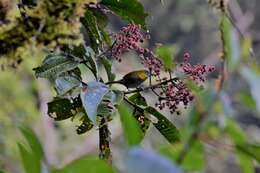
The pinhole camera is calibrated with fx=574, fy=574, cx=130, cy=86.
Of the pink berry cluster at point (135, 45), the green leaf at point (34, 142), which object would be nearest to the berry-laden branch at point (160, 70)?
the pink berry cluster at point (135, 45)

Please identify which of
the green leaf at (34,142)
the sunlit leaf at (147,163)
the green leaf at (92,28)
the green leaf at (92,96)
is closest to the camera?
the sunlit leaf at (147,163)

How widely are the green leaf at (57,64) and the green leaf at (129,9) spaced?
9 cm

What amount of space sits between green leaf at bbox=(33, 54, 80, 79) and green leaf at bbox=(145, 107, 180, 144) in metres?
0.12

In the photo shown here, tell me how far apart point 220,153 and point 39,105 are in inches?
163

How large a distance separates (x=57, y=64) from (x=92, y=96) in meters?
0.09

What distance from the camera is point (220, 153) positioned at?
32 cm

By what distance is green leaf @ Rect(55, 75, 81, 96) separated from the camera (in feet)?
2.05

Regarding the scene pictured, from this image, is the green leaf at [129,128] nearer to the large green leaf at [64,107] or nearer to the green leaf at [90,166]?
the green leaf at [90,166]

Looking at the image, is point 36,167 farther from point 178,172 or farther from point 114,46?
point 114,46

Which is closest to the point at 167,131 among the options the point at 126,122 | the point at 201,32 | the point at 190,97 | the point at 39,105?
the point at 190,97

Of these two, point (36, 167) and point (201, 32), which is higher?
point (201, 32)

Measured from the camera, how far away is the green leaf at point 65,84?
624 mm

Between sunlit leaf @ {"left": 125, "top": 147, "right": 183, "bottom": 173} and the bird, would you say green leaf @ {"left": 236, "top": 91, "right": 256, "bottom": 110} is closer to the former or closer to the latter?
sunlit leaf @ {"left": 125, "top": 147, "right": 183, "bottom": 173}

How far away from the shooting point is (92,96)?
0.61 meters
